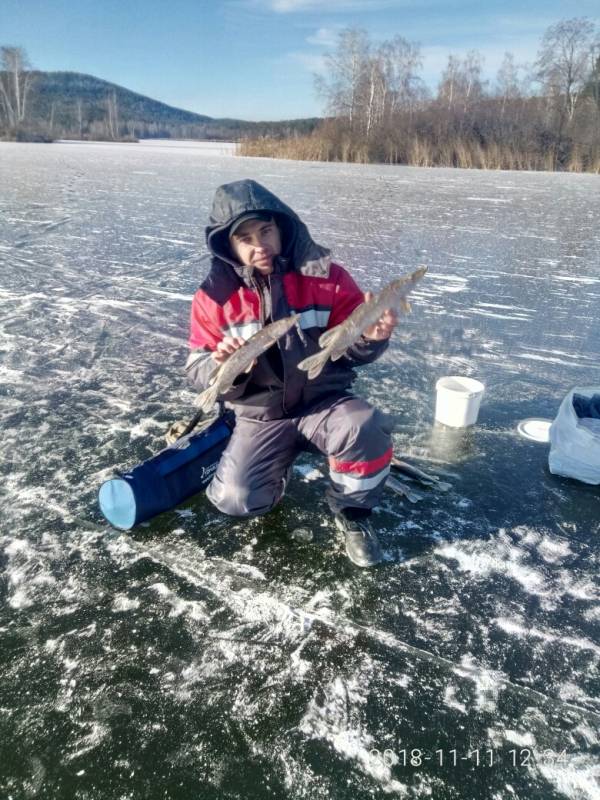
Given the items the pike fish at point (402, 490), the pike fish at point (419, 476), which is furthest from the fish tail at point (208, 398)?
the pike fish at point (419, 476)

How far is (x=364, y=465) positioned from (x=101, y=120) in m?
138

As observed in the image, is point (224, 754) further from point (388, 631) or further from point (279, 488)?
point (279, 488)

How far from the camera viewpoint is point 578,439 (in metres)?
2.70

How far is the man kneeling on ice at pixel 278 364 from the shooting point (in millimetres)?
2449

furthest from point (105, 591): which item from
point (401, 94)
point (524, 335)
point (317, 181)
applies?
point (401, 94)

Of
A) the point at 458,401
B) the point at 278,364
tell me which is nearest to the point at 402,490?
the point at 458,401

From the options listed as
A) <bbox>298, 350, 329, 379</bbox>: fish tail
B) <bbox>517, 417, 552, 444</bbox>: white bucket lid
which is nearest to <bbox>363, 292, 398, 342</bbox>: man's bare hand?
<bbox>298, 350, 329, 379</bbox>: fish tail

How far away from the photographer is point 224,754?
1.52 m

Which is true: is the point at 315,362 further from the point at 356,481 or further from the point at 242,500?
the point at 242,500

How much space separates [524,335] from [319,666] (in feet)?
12.7

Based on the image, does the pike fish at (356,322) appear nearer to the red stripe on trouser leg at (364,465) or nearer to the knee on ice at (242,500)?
the red stripe on trouser leg at (364,465)

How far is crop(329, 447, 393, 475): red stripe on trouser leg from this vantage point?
2.41m

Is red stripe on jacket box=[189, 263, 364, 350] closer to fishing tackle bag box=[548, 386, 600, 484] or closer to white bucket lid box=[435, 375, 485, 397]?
white bucket lid box=[435, 375, 485, 397]

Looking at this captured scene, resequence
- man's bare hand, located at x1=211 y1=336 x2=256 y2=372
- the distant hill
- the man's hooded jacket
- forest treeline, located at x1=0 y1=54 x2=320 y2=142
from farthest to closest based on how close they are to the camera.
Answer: the distant hill → forest treeline, located at x1=0 y1=54 x2=320 y2=142 → the man's hooded jacket → man's bare hand, located at x1=211 y1=336 x2=256 y2=372
